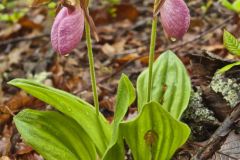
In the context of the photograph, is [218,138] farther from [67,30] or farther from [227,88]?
[67,30]

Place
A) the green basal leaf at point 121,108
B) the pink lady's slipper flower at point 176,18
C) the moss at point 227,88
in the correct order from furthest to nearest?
1. the moss at point 227,88
2. the green basal leaf at point 121,108
3. the pink lady's slipper flower at point 176,18

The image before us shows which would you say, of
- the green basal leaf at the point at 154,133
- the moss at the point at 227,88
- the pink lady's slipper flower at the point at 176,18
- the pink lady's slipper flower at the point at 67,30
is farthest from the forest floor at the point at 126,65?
the pink lady's slipper flower at the point at 67,30

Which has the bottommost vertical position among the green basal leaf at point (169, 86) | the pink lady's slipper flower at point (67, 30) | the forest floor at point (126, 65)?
the forest floor at point (126, 65)

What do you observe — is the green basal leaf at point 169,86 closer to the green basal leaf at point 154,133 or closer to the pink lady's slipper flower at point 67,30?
the green basal leaf at point 154,133

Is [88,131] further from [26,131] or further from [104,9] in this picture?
[104,9]

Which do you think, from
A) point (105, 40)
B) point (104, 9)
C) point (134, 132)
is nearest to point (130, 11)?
point (104, 9)

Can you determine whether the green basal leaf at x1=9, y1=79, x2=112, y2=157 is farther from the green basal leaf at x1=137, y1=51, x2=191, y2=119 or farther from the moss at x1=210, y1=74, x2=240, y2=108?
the moss at x1=210, y1=74, x2=240, y2=108
